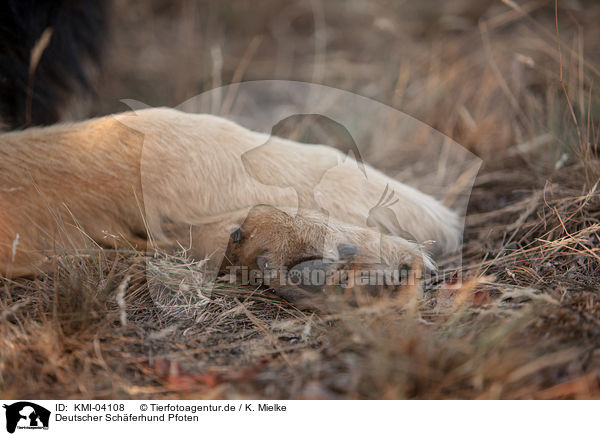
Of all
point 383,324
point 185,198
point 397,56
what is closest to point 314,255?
point 383,324

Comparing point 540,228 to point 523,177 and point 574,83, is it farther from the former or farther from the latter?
point 574,83

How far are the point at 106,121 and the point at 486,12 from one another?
3796 millimetres

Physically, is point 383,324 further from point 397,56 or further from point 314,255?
point 397,56

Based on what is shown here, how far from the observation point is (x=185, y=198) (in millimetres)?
1324

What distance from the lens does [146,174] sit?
131 centimetres

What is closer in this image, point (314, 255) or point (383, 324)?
point (383, 324)
